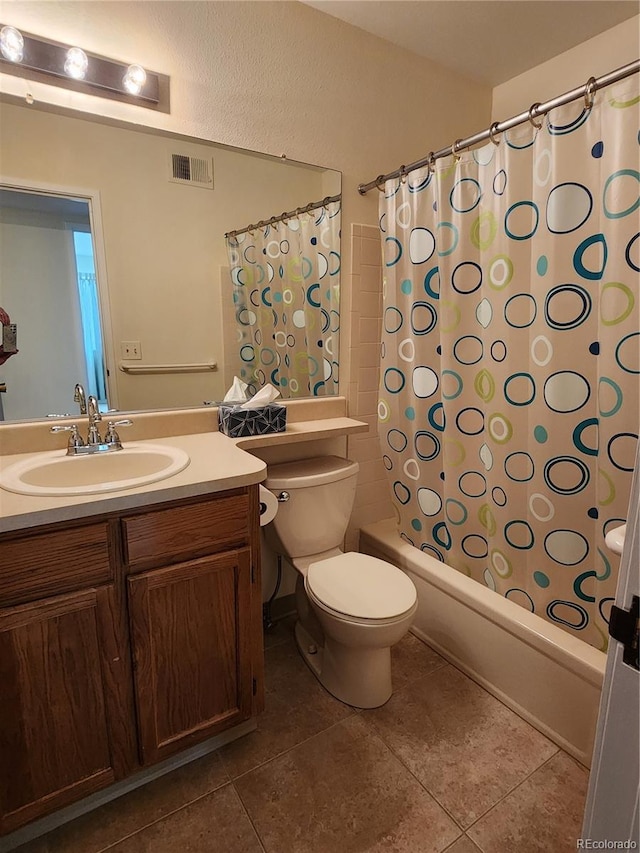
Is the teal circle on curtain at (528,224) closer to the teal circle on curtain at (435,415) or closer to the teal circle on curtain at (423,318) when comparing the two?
the teal circle on curtain at (423,318)

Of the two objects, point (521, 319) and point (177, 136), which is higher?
point (177, 136)

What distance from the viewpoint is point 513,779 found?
53.2 inches

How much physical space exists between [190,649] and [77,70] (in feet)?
5.54

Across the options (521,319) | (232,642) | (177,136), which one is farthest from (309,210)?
(232,642)

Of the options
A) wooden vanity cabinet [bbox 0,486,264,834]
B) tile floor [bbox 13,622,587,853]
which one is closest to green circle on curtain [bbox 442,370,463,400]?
wooden vanity cabinet [bbox 0,486,264,834]

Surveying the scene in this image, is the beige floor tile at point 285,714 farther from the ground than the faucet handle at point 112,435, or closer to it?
closer to it

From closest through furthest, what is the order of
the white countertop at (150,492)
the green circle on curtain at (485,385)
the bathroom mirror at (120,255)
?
1. the white countertop at (150,492)
2. the bathroom mirror at (120,255)
3. the green circle on curtain at (485,385)

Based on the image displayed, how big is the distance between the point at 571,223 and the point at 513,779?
5.39 ft

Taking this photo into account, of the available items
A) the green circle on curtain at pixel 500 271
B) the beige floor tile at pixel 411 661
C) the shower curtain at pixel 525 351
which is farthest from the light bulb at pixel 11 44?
the beige floor tile at pixel 411 661

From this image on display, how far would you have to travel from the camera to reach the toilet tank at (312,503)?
1727mm

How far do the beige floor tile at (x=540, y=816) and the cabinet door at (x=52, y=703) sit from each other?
1034 millimetres

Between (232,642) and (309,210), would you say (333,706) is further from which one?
(309,210)

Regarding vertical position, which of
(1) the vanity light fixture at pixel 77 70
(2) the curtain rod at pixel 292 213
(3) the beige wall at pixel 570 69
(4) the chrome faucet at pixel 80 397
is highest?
(3) the beige wall at pixel 570 69

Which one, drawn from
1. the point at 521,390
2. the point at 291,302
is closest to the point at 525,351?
the point at 521,390
